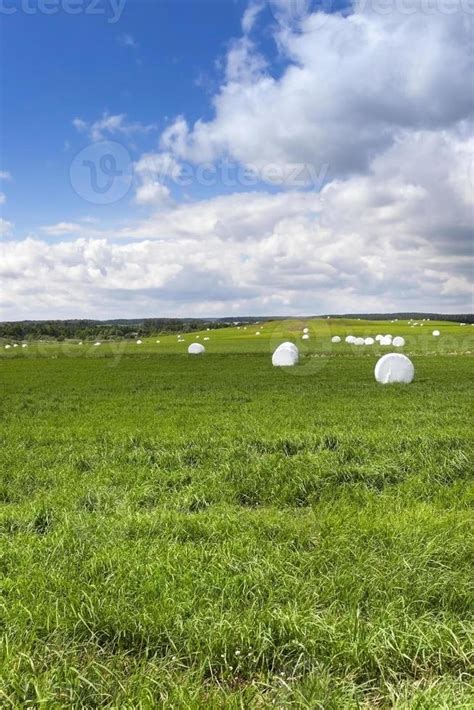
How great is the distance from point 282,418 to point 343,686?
42.6ft

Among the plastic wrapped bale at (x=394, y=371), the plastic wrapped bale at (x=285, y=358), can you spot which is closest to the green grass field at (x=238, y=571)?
the plastic wrapped bale at (x=394, y=371)

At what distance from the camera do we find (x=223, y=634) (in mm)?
4758

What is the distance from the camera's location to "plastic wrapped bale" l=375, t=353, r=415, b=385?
29.4 m

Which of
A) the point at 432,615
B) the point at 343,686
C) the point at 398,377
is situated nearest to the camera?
the point at 343,686

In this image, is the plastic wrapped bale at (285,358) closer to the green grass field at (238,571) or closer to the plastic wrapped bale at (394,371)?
the plastic wrapped bale at (394,371)

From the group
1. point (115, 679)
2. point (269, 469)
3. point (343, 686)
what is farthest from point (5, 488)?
point (343, 686)

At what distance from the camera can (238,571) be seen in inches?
234

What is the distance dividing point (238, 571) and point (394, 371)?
25.0 meters

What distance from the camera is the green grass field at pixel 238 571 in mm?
4285

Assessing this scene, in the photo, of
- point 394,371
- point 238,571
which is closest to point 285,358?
point 394,371

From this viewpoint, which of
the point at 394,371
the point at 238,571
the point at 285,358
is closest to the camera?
the point at 238,571

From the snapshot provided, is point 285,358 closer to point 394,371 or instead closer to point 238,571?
point 394,371

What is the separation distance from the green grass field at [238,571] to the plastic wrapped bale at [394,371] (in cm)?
1590

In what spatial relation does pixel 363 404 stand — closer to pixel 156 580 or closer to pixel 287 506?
pixel 287 506
